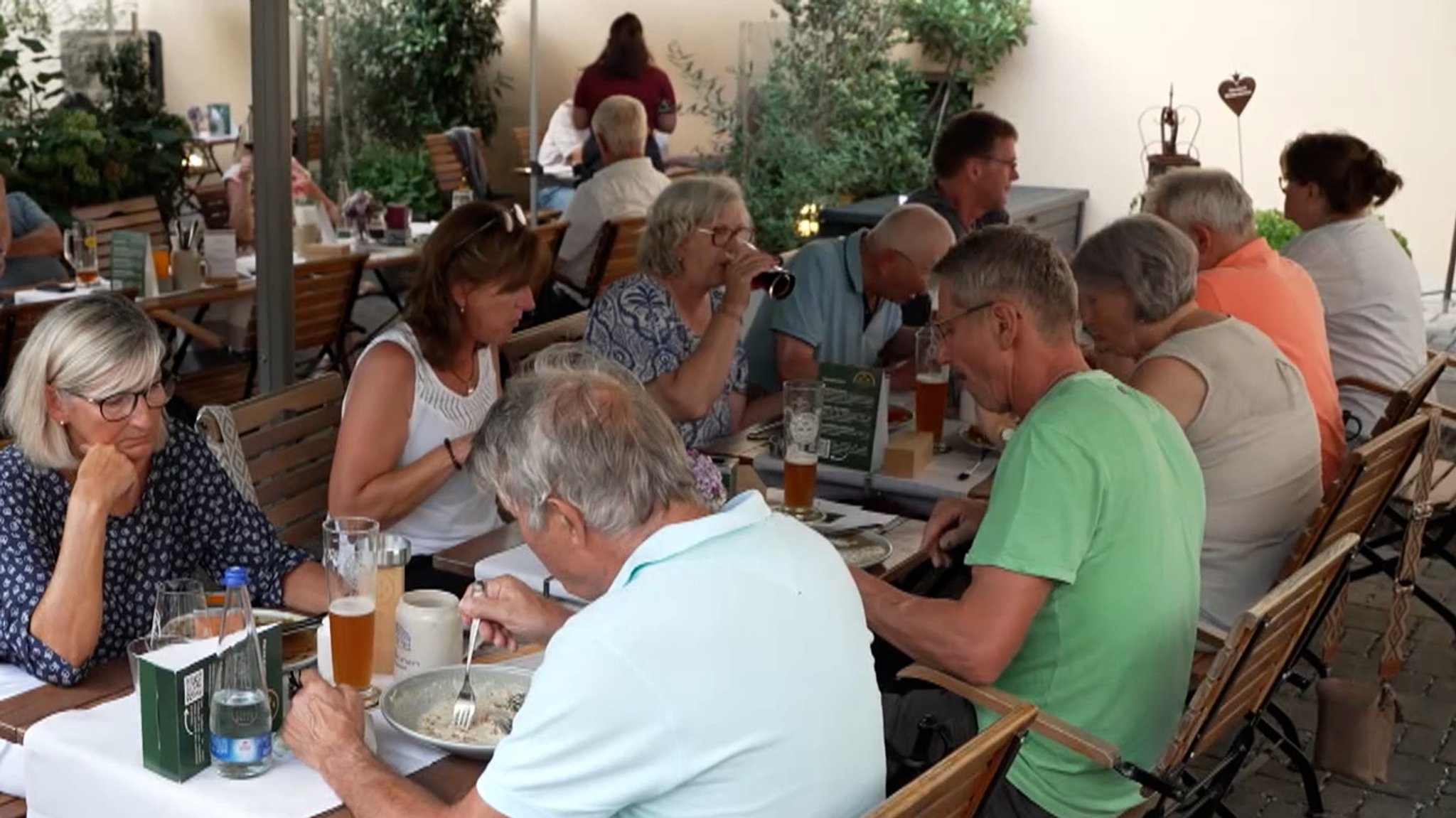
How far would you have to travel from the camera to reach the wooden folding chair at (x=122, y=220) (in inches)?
251

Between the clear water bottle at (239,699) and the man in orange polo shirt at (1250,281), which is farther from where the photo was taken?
the man in orange polo shirt at (1250,281)

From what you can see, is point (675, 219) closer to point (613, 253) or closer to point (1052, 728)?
point (1052, 728)

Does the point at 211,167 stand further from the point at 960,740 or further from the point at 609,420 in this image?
the point at 609,420

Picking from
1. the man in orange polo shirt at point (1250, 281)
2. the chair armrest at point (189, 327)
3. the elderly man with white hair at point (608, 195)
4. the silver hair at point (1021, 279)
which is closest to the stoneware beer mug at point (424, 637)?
the silver hair at point (1021, 279)

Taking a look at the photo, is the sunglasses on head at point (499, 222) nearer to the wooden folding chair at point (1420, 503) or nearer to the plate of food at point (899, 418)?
the plate of food at point (899, 418)

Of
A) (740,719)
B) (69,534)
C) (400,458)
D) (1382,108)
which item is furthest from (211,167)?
(1382,108)

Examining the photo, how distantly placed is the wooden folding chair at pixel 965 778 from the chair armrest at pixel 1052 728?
1.66 ft

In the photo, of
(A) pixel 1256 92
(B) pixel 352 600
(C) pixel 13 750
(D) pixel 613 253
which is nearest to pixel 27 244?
(D) pixel 613 253

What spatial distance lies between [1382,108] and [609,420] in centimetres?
1031

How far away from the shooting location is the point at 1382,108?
36.5ft

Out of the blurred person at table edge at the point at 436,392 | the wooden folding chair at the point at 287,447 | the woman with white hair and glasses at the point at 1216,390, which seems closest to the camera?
the blurred person at table edge at the point at 436,392

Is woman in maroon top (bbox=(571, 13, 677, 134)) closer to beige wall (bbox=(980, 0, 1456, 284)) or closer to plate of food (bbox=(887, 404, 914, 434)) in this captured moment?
beige wall (bbox=(980, 0, 1456, 284))

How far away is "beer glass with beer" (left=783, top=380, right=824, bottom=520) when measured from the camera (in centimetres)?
361

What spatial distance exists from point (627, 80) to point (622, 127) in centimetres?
127
